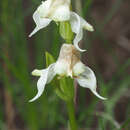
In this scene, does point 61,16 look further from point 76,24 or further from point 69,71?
point 69,71

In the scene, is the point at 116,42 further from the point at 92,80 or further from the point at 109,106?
the point at 92,80

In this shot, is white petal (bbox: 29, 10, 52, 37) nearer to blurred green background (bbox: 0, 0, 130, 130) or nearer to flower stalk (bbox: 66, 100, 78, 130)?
flower stalk (bbox: 66, 100, 78, 130)

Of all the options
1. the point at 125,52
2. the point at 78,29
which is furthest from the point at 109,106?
the point at 125,52

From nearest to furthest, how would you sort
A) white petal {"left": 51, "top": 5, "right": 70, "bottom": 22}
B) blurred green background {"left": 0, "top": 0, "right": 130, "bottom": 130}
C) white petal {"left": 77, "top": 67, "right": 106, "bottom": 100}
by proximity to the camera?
white petal {"left": 51, "top": 5, "right": 70, "bottom": 22}, white petal {"left": 77, "top": 67, "right": 106, "bottom": 100}, blurred green background {"left": 0, "top": 0, "right": 130, "bottom": 130}

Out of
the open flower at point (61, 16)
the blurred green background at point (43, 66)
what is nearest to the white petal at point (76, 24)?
the open flower at point (61, 16)

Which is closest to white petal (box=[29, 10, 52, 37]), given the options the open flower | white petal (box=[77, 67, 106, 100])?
the open flower

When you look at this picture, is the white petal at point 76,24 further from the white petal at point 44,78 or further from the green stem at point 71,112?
the green stem at point 71,112

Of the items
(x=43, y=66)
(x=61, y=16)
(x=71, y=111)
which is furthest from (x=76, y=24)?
(x=43, y=66)
